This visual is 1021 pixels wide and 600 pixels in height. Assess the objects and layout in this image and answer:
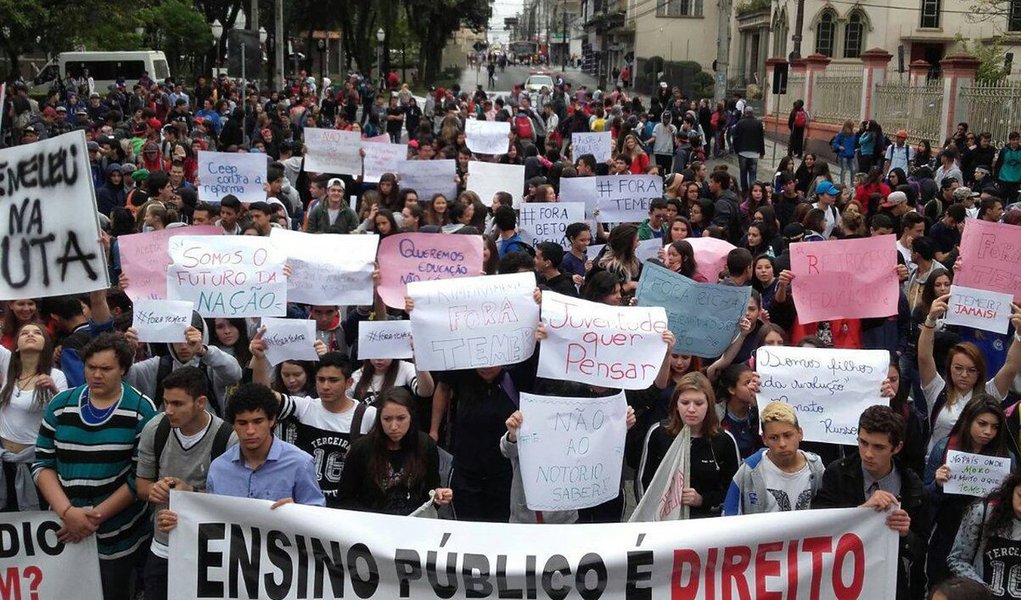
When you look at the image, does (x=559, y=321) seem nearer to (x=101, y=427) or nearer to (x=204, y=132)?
(x=101, y=427)

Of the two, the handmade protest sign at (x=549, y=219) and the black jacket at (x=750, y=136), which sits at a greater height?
the black jacket at (x=750, y=136)

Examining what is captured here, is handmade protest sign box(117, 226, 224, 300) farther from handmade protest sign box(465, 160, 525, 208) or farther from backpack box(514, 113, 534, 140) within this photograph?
backpack box(514, 113, 534, 140)

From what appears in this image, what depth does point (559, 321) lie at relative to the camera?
6266 millimetres

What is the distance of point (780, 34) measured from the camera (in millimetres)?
54000

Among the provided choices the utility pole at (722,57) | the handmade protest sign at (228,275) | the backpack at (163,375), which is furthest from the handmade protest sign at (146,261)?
the utility pole at (722,57)

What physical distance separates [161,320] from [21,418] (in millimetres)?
902

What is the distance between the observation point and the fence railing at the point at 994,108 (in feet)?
75.2

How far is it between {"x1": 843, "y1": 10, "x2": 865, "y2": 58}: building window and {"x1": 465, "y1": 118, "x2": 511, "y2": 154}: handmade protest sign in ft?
124

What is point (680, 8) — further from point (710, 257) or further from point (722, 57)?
point (710, 257)

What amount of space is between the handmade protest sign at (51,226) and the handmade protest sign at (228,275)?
1.15m

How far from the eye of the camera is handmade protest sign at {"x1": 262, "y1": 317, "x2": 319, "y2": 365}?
653 cm

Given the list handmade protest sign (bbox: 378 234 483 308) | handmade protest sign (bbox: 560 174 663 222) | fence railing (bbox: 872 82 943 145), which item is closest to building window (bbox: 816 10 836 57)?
fence railing (bbox: 872 82 943 145)

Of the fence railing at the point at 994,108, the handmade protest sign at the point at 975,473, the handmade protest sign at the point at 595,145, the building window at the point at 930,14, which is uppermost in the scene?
the building window at the point at 930,14

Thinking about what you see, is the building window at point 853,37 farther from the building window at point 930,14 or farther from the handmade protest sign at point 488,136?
the handmade protest sign at point 488,136
